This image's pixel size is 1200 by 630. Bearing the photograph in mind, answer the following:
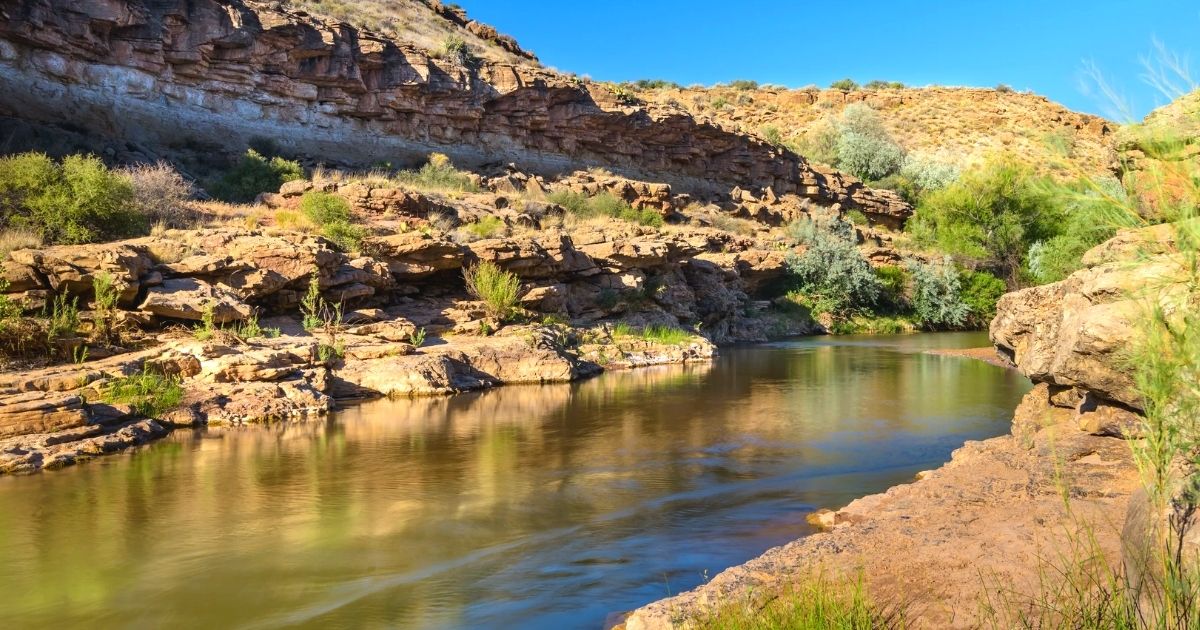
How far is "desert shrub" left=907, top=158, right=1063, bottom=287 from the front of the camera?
102 feet

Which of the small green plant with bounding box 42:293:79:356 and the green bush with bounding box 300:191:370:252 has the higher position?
the green bush with bounding box 300:191:370:252

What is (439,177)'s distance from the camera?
26562 millimetres

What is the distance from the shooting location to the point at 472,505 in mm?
7148

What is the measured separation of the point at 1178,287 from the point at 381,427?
359 inches

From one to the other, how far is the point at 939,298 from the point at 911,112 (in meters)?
33.6

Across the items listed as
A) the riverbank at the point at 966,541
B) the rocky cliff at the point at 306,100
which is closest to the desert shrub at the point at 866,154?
the rocky cliff at the point at 306,100

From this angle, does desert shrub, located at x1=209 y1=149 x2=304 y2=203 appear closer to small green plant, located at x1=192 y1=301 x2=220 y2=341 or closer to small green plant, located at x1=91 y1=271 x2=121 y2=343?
small green plant, located at x1=192 y1=301 x2=220 y2=341

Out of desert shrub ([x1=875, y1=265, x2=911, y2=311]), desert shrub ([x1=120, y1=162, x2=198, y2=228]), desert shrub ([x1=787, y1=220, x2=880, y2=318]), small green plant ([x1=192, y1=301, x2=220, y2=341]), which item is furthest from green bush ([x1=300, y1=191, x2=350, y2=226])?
desert shrub ([x1=875, y1=265, x2=911, y2=311])

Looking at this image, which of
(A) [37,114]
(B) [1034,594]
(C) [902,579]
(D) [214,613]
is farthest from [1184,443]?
(A) [37,114]

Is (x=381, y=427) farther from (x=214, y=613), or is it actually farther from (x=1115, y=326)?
(x=1115, y=326)

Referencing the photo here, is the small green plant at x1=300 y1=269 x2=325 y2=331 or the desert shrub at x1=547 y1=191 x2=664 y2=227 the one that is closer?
the small green plant at x1=300 y1=269 x2=325 y2=331

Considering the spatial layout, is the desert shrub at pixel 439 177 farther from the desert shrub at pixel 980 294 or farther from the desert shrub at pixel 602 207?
the desert shrub at pixel 980 294

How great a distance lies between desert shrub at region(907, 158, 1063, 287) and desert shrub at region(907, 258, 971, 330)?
2.81 metres

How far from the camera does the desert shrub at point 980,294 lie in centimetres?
2948
